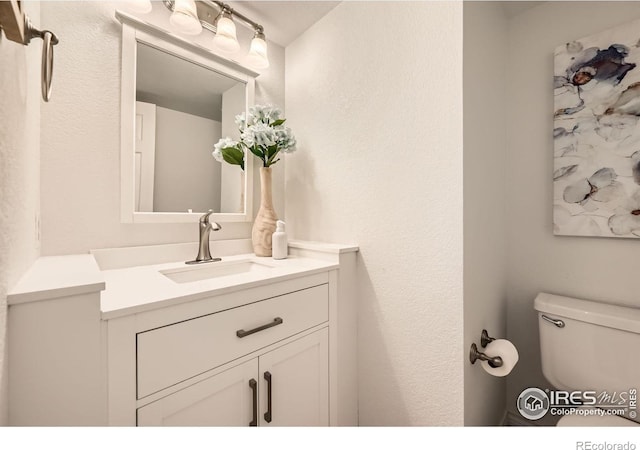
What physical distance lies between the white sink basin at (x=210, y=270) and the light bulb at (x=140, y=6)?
3.23 ft

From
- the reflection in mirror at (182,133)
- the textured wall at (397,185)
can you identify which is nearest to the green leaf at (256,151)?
the reflection in mirror at (182,133)

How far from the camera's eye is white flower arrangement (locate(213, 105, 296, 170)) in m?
1.22

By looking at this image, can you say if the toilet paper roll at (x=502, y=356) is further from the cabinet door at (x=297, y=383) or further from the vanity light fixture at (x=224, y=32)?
the vanity light fixture at (x=224, y=32)

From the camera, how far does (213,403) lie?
738 millimetres

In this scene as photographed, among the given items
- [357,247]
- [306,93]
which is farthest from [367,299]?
[306,93]

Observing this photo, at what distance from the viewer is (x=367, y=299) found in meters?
1.15

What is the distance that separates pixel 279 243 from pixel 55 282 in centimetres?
76

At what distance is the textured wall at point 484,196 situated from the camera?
3.01ft

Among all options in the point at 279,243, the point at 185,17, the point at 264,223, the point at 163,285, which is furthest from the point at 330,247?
the point at 185,17

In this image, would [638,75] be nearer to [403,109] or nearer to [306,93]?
[403,109]

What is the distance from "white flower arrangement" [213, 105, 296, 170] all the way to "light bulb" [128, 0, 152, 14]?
1.59 ft

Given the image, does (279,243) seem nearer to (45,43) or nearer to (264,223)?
(264,223)

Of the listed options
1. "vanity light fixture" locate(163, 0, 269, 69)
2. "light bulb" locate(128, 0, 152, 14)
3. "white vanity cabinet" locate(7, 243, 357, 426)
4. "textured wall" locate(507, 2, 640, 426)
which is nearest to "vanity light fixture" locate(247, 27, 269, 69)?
"vanity light fixture" locate(163, 0, 269, 69)
